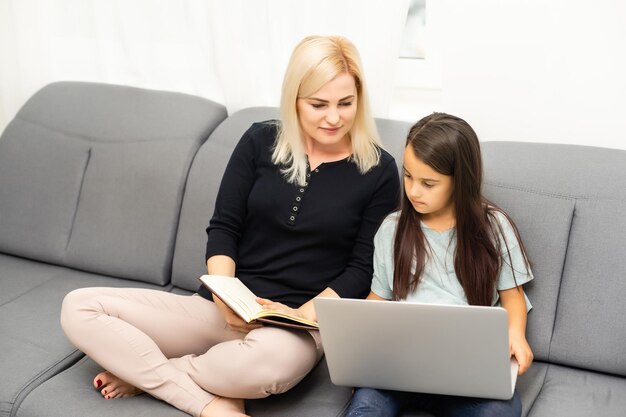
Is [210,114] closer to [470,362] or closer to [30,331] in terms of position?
[30,331]

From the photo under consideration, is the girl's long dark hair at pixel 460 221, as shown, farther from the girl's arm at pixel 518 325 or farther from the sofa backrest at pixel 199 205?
the sofa backrest at pixel 199 205

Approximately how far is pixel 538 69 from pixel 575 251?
0.50 meters

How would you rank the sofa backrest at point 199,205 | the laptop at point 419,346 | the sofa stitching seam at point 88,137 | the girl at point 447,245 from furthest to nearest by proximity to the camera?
the sofa stitching seam at point 88,137, the sofa backrest at point 199,205, the girl at point 447,245, the laptop at point 419,346

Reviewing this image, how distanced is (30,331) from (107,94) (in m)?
0.86

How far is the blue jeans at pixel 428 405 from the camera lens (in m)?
1.54

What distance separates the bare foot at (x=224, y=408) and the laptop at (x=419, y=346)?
24cm

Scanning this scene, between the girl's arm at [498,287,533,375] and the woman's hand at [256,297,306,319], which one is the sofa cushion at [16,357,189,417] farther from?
the girl's arm at [498,287,533,375]

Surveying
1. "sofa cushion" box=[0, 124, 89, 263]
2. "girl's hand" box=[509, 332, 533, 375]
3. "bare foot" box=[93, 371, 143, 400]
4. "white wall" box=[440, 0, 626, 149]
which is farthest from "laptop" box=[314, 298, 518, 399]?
"sofa cushion" box=[0, 124, 89, 263]

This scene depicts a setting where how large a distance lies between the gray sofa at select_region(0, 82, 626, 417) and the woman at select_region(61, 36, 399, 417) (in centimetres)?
9

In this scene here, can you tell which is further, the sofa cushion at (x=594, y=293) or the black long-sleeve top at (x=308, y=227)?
the black long-sleeve top at (x=308, y=227)

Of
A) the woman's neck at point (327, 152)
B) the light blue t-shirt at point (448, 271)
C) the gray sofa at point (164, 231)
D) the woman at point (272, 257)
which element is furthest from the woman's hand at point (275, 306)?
the woman's neck at point (327, 152)

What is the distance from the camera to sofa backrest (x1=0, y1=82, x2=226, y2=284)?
7.45ft

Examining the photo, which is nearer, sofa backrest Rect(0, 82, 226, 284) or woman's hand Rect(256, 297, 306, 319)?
woman's hand Rect(256, 297, 306, 319)

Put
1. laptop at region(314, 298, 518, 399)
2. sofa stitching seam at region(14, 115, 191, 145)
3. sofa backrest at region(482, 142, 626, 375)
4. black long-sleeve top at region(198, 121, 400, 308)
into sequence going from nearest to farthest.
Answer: laptop at region(314, 298, 518, 399) → sofa backrest at region(482, 142, 626, 375) → black long-sleeve top at region(198, 121, 400, 308) → sofa stitching seam at region(14, 115, 191, 145)
